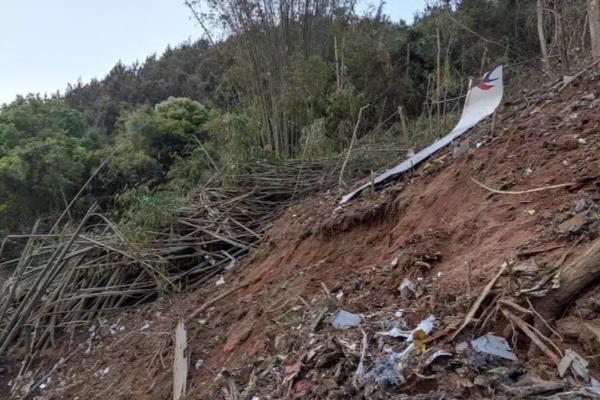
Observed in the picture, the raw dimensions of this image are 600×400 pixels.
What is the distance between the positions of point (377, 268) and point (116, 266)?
2.57m

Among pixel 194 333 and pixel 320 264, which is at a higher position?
pixel 320 264

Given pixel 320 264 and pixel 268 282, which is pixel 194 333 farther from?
pixel 320 264

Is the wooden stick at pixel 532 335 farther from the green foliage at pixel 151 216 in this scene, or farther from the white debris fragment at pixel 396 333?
the green foliage at pixel 151 216

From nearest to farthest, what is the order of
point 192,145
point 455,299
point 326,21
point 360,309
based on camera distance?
point 455,299, point 360,309, point 326,21, point 192,145

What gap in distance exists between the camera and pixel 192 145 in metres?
8.77

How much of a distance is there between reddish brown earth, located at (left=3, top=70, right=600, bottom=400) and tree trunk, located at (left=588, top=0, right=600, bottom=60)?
54cm

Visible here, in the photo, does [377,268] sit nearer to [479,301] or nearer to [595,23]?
[479,301]

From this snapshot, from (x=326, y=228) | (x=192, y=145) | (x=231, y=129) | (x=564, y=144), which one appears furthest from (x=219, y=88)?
(x=564, y=144)

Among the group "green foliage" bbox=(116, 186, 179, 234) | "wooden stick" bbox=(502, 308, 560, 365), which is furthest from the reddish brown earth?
"green foliage" bbox=(116, 186, 179, 234)

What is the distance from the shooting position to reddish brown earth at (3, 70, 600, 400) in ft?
6.76

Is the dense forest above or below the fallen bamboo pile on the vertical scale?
above

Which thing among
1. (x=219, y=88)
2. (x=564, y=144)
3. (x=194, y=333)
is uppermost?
(x=219, y=88)

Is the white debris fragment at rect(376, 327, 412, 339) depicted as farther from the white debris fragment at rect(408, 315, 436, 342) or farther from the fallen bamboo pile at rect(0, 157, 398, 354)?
the fallen bamboo pile at rect(0, 157, 398, 354)

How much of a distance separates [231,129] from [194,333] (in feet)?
9.97
